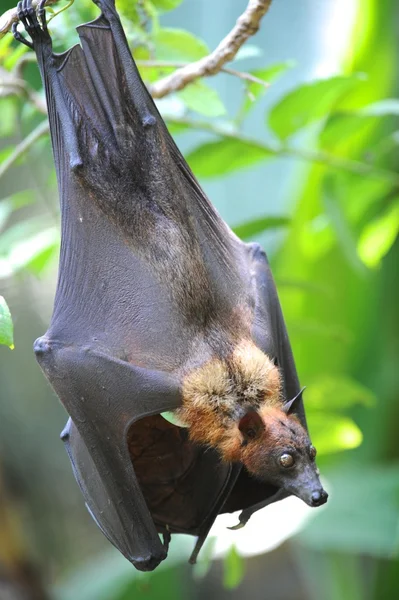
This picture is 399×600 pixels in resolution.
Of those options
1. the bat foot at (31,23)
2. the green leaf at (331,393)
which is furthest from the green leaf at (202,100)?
the green leaf at (331,393)

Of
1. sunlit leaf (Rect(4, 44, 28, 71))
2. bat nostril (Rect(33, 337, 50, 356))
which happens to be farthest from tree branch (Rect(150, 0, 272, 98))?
bat nostril (Rect(33, 337, 50, 356))

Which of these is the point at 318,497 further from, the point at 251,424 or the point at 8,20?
the point at 8,20

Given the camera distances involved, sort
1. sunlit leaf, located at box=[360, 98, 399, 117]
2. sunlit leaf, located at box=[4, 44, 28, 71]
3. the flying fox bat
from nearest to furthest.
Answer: the flying fox bat < sunlit leaf, located at box=[4, 44, 28, 71] < sunlit leaf, located at box=[360, 98, 399, 117]

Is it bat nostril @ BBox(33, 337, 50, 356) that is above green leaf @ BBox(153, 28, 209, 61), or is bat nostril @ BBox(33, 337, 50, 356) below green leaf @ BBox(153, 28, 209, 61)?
below

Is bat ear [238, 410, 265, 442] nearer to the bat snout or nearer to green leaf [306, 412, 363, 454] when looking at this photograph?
the bat snout

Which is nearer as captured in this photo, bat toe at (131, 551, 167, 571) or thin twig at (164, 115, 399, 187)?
bat toe at (131, 551, 167, 571)

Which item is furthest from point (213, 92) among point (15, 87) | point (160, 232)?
point (15, 87)
